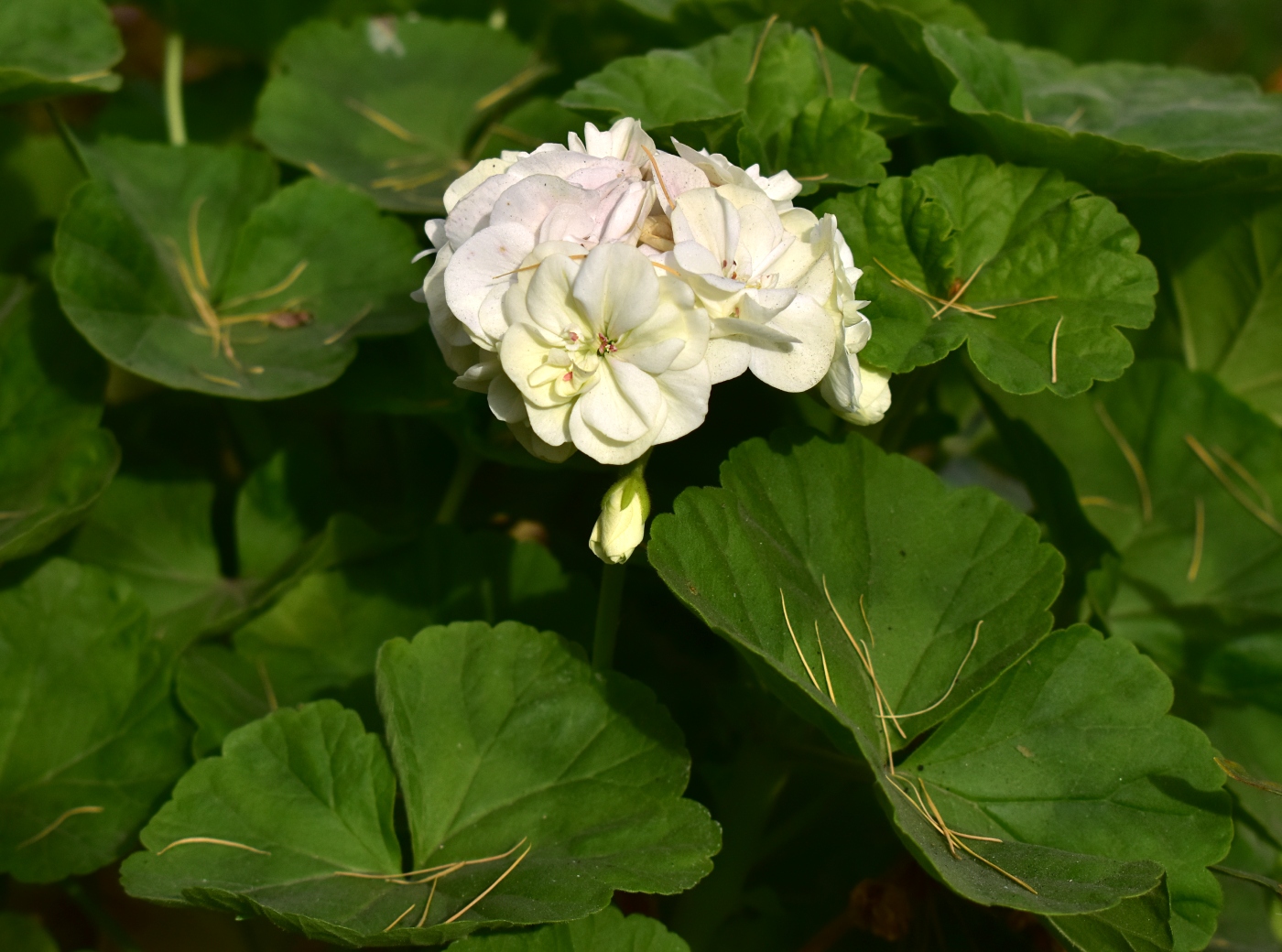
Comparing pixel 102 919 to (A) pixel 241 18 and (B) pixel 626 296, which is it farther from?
(A) pixel 241 18

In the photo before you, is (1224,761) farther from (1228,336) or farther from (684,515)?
(1228,336)

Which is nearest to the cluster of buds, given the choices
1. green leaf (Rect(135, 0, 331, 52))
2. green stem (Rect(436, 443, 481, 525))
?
green stem (Rect(436, 443, 481, 525))

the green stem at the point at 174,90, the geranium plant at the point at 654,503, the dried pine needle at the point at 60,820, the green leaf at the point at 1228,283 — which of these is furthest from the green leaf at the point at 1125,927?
the green stem at the point at 174,90

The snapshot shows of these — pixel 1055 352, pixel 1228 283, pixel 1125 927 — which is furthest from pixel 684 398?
pixel 1228 283

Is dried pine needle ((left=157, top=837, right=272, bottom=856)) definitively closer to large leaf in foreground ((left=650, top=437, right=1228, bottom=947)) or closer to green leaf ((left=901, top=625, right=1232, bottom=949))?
large leaf in foreground ((left=650, top=437, right=1228, bottom=947))

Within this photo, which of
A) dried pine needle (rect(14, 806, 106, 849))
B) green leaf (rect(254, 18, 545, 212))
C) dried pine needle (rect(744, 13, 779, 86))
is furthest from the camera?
green leaf (rect(254, 18, 545, 212))

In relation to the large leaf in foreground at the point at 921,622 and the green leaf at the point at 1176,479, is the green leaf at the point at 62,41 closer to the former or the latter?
the large leaf in foreground at the point at 921,622

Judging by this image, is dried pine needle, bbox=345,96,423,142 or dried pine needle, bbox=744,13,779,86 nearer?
dried pine needle, bbox=744,13,779,86
